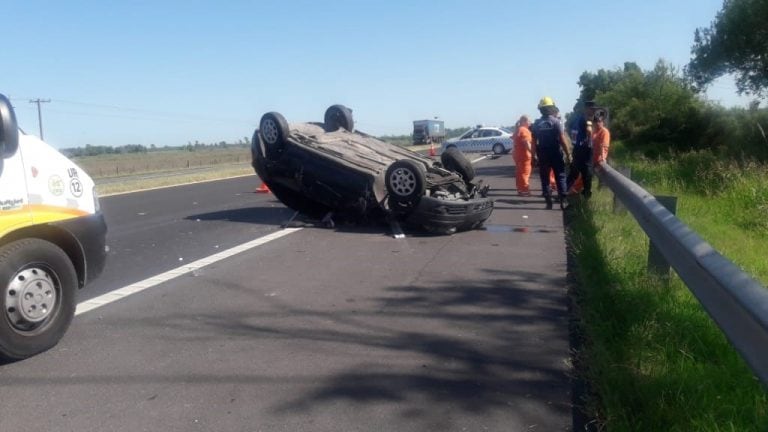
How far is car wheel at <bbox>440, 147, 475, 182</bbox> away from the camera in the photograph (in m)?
11.3

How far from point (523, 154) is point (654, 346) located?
990 cm

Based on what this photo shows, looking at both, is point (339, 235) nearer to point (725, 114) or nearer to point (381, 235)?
point (381, 235)

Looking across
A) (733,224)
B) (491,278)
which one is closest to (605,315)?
(491,278)

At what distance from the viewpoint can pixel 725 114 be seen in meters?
27.4

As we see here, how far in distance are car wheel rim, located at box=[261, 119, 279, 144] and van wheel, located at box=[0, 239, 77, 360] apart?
584cm

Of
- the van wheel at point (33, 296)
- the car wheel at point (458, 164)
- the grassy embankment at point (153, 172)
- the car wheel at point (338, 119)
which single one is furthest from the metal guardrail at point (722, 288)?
the grassy embankment at point (153, 172)

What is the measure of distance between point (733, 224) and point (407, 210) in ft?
14.6

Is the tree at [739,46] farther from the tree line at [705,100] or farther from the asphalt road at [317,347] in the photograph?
the asphalt road at [317,347]

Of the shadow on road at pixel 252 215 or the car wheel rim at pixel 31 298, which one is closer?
the car wheel rim at pixel 31 298

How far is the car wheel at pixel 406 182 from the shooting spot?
9.77 metres

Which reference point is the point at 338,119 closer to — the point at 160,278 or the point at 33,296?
the point at 160,278

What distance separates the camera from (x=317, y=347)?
17.1ft

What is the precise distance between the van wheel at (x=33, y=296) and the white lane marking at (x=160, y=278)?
920 mm

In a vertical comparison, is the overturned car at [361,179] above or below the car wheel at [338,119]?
below
